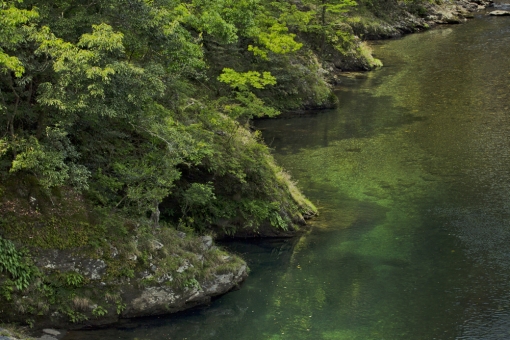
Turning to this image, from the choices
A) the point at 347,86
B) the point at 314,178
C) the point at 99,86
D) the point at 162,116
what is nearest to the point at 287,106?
the point at 347,86

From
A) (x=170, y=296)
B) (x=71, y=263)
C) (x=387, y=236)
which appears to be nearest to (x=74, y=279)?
(x=71, y=263)

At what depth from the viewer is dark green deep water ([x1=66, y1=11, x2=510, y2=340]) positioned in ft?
61.7

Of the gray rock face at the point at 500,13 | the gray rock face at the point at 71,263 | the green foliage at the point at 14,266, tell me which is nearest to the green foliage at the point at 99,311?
the gray rock face at the point at 71,263

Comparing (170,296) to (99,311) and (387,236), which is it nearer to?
(99,311)

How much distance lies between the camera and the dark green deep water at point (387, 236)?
18812 mm

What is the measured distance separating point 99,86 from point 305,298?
9.91 meters

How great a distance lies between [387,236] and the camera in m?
24.5

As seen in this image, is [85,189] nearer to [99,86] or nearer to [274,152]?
[99,86]

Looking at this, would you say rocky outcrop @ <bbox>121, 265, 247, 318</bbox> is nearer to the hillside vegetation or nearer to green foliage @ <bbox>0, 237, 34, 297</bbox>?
the hillside vegetation

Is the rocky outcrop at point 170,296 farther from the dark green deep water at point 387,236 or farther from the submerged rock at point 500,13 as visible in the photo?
the submerged rock at point 500,13

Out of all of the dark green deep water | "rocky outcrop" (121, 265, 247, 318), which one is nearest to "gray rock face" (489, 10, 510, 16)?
the dark green deep water

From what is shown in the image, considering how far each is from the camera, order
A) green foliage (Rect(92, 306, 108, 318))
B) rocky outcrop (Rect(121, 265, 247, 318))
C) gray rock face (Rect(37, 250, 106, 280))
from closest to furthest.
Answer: gray rock face (Rect(37, 250, 106, 280)) → green foliage (Rect(92, 306, 108, 318)) → rocky outcrop (Rect(121, 265, 247, 318))

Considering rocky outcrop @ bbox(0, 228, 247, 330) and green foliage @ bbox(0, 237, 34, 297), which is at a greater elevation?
A: green foliage @ bbox(0, 237, 34, 297)

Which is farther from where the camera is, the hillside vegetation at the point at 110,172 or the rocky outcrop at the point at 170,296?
the rocky outcrop at the point at 170,296
